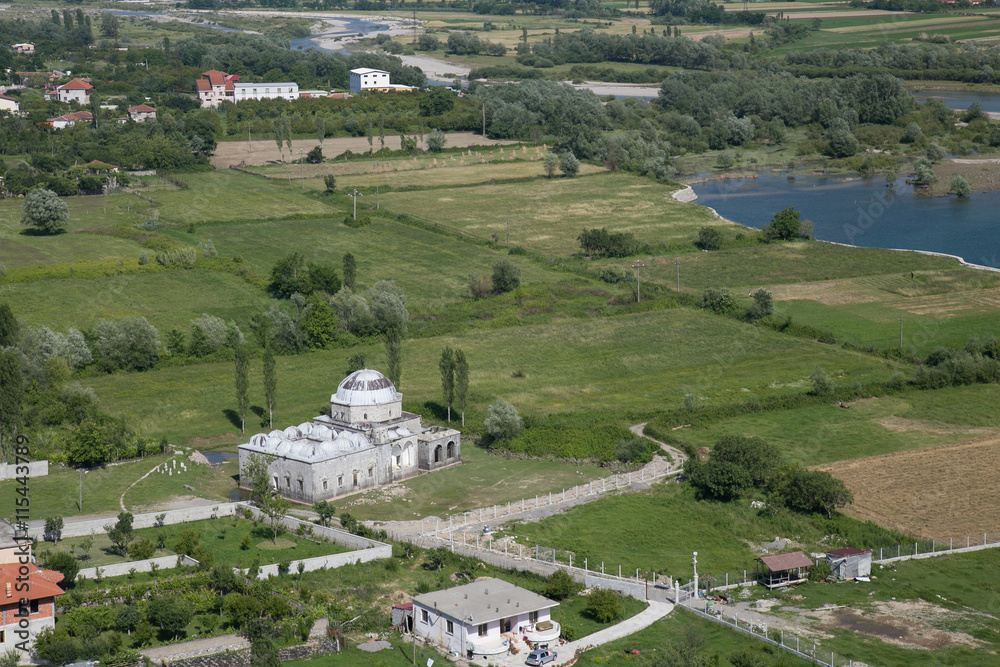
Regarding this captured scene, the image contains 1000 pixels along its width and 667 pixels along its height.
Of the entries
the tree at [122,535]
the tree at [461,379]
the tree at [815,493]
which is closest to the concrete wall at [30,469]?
the tree at [122,535]

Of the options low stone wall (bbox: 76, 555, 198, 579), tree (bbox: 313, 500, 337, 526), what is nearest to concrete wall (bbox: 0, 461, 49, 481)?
low stone wall (bbox: 76, 555, 198, 579)

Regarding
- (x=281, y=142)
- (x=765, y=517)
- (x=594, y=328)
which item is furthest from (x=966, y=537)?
(x=281, y=142)

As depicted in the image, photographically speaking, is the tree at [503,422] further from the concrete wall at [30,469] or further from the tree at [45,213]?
the tree at [45,213]

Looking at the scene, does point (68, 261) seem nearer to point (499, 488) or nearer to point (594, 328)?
point (594, 328)

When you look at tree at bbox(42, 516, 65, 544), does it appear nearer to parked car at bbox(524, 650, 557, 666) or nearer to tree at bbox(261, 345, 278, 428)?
tree at bbox(261, 345, 278, 428)

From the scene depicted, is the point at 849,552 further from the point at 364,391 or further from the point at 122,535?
the point at 122,535

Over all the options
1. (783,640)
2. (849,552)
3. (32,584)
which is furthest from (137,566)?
(849,552)

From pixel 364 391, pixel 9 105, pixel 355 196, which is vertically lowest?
pixel 364 391
